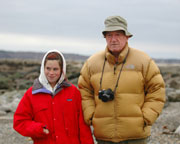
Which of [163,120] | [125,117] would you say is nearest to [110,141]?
[125,117]

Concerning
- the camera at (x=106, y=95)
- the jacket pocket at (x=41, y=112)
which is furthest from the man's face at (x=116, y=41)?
the jacket pocket at (x=41, y=112)

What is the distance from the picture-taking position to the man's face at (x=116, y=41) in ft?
12.8

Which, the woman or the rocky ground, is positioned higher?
the woman

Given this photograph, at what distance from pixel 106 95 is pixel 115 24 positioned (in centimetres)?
90

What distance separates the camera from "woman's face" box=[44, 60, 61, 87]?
396 centimetres

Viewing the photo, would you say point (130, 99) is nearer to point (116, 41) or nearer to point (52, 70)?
point (116, 41)

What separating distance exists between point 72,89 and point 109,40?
0.82m

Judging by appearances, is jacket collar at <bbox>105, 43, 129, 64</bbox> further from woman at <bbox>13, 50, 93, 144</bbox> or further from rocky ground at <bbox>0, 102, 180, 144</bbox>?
rocky ground at <bbox>0, 102, 180, 144</bbox>

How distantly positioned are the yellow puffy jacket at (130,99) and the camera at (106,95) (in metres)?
0.09

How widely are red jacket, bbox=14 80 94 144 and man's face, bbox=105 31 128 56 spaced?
2.79 ft

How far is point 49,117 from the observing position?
3.93 m

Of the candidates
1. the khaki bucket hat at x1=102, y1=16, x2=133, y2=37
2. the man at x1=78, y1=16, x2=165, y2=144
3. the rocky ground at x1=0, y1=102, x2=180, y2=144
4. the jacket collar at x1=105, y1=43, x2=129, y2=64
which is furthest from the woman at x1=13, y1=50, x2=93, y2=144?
the rocky ground at x1=0, y1=102, x2=180, y2=144

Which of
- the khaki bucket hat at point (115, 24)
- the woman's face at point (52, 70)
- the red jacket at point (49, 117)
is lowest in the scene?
the red jacket at point (49, 117)

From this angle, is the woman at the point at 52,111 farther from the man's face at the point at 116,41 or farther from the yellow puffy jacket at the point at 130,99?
the man's face at the point at 116,41
